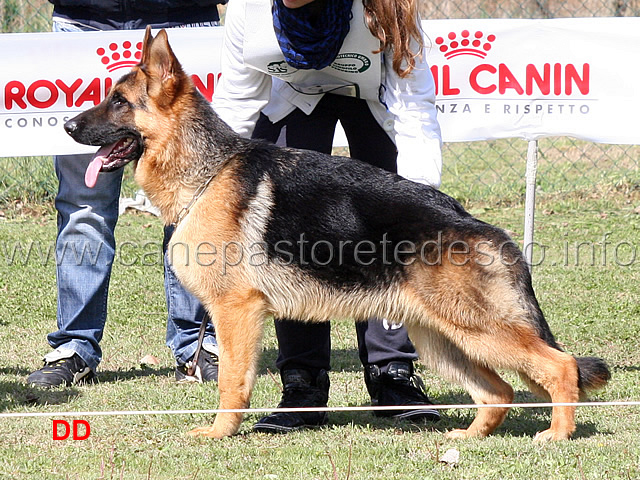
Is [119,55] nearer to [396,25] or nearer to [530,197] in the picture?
[396,25]

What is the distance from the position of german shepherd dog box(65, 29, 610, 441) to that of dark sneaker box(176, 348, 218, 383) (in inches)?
39.1

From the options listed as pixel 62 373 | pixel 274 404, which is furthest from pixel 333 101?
pixel 62 373

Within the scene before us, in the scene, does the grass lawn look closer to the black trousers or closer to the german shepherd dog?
the german shepherd dog

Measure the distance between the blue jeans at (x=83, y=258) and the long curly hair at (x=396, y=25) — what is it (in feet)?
5.61

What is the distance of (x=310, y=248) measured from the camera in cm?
355

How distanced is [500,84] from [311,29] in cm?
260

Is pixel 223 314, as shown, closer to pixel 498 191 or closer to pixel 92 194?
pixel 92 194

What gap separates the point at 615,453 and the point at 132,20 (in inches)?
135

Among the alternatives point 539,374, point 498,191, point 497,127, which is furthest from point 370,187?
point 498,191

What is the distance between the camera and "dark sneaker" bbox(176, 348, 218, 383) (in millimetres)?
4613

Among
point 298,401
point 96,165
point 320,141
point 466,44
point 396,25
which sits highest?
point 466,44

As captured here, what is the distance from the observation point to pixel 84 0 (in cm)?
459

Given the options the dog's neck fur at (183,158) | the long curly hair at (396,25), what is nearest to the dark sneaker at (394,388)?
the dog's neck fur at (183,158)

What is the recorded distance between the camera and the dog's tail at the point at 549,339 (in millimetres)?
3465
